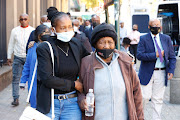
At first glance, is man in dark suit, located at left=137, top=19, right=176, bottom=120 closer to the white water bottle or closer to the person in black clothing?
the person in black clothing

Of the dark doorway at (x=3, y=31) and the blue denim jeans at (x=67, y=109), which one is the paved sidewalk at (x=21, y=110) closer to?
the dark doorway at (x=3, y=31)

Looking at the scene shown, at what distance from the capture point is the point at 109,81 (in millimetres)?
3668

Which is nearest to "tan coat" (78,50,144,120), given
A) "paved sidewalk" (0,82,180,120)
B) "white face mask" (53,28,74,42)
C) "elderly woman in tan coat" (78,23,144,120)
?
"elderly woman in tan coat" (78,23,144,120)

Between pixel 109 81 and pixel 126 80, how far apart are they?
0.55 feet

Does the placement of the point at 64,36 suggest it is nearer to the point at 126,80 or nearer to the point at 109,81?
the point at 109,81

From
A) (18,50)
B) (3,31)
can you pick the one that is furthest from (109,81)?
(3,31)

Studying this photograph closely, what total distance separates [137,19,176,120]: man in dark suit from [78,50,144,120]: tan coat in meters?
3.10

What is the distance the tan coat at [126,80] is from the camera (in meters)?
3.69

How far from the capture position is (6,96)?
33.7 feet

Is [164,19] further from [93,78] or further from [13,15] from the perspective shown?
[93,78]

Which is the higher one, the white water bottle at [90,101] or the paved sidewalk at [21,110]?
the white water bottle at [90,101]

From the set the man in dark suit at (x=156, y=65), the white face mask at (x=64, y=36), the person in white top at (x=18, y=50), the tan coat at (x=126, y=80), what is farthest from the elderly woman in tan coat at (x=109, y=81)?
the person in white top at (x=18, y=50)

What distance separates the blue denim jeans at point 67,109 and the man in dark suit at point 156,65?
10.7 feet

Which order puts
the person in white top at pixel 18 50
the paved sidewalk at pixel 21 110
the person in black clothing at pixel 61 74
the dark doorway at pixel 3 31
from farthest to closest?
the dark doorway at pixel 3 31
the person in white top at pixel 18 50
the paved sidewalk at pixel 21 110
the person in black clothing at pixel 61 74
